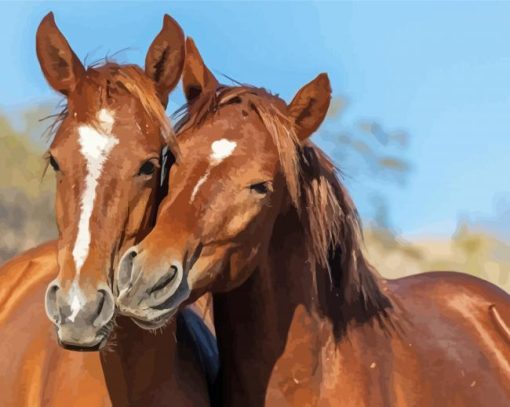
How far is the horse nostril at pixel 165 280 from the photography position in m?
2.59

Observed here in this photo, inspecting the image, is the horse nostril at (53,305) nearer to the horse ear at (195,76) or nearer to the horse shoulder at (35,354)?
the horse shoulder at (35,354)

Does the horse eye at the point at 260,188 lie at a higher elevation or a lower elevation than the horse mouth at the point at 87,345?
higher

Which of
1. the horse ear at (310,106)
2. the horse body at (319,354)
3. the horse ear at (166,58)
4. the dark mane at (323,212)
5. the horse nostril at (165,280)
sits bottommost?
the horse body at (319,354)

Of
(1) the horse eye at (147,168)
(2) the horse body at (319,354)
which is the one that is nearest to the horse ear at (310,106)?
(2) the horse body at (319,354)

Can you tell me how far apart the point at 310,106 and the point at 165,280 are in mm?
919

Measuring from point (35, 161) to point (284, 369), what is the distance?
15.6m

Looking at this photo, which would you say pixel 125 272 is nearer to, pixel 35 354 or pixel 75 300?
pixel 75 300

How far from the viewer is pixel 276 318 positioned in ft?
10.2

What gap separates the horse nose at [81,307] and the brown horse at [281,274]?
0.31ft

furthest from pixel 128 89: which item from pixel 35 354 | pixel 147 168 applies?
pixel 35 354

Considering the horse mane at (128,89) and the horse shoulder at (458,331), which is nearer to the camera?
the horse mane at (128,89)

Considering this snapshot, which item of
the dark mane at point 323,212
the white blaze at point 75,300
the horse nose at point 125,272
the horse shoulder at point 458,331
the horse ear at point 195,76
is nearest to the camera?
the white blaze at point 75,300

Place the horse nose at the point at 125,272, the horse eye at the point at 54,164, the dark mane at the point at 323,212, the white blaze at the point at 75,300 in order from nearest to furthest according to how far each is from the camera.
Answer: the white blaze at the point at 75,300 → the horse nose at the point at 125,272 → the horse eye at the point at 54,164 → the dark mane at the point at 323,212

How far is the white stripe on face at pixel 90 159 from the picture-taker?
2576 millimetres
